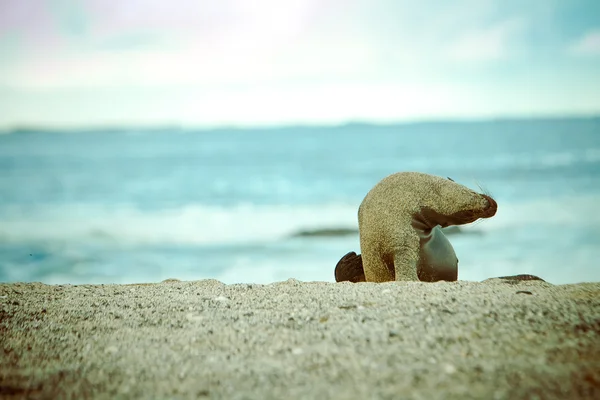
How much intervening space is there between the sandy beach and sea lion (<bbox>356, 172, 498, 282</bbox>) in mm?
515

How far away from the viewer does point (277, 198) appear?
19.2 m

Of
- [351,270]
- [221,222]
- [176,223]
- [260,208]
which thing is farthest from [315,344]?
[260,208]

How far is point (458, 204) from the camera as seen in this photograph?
4742 millimetres

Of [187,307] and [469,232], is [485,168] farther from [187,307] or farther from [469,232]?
[187,307]

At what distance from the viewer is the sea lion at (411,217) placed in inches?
188

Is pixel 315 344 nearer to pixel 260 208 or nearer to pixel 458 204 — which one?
pixel 458 204

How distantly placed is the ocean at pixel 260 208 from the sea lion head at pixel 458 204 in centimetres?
30

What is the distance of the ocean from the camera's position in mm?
9742

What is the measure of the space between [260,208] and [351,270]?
11.9 m

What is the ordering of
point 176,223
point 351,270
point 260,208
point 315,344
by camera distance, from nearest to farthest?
point 315,344 → point 351,270 → point 176,223 → point 260,208

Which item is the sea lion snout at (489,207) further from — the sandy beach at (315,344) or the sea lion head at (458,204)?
the sandy beach at (315,344)

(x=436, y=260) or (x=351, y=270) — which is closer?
(x=436, y=260)

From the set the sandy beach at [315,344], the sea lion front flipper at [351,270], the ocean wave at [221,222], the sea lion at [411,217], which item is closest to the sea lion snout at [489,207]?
the sea lion at [411,217]

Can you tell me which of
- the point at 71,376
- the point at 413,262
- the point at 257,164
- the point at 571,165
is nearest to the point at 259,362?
the point at 71,376
